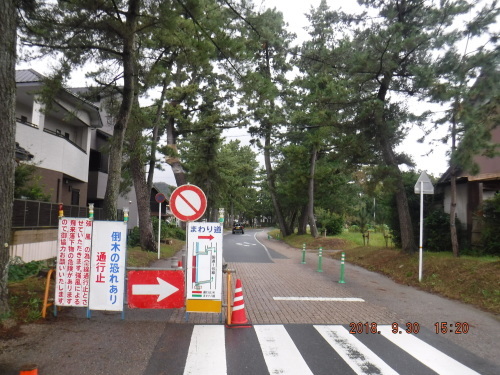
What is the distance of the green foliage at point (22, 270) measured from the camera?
911cm

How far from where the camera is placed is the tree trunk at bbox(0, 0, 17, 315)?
20.8ft

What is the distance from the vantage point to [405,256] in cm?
1458

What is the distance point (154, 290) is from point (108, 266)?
35.7 inches

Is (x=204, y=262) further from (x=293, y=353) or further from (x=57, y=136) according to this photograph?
(x=57, y=136)

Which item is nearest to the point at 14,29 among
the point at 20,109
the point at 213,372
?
the point at 213,372

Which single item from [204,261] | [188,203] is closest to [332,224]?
[204,261]

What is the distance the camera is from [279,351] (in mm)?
5531

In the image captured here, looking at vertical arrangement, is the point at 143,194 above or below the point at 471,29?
below

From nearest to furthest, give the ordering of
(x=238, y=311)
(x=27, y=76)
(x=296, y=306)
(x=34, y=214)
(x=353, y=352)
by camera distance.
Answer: (x=353, y=352) < (x=238, y=311) < (x=296, y=306) < (x=34, y=214) < (x=27, y=76)

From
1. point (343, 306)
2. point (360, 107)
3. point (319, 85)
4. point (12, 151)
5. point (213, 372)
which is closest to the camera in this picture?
point (213, 372)

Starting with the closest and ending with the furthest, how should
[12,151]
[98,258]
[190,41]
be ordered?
[12,151]
[98,258]
[190,41]

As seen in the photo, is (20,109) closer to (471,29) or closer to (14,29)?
(14,29)

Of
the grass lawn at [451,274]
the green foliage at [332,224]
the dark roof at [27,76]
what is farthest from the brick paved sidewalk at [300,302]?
the green foliage at [332,224]

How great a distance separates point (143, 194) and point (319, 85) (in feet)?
31.7
